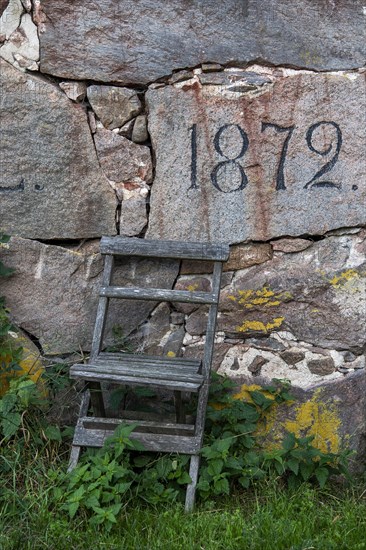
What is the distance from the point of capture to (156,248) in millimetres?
3293

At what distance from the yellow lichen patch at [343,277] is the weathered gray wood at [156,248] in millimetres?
508

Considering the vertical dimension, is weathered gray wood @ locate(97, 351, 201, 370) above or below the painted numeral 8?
below

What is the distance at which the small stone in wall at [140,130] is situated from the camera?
336cm

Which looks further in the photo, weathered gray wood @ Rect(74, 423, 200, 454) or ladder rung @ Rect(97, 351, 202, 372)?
ladder rung @ Rect(97, 351, 202, 372)

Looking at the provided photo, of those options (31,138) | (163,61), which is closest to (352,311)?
(163,61)

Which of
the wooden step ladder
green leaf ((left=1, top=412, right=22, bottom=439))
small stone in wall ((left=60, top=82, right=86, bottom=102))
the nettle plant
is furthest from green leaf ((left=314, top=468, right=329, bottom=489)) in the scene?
small stone in wall ((left=60, top=82, right=86, bottom=102))

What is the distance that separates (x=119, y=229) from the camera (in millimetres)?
3416

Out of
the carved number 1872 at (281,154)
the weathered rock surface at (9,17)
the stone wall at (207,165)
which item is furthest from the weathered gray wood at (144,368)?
the weathered rock surface at (9,17)

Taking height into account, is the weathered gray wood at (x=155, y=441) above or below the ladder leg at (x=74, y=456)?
above

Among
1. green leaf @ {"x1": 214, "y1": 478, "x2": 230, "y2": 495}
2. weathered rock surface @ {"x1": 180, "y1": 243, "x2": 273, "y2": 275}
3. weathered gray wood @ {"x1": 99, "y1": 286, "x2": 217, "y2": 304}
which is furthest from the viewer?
weathered rock surface @ {"x1": 180, "y1": 243, "x2": 273, "y2": 275}

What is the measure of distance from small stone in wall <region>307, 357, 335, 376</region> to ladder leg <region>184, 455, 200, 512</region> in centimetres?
70

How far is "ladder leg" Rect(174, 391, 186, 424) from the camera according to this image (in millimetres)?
3022

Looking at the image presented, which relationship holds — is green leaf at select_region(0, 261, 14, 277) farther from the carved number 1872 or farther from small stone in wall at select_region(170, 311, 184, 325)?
the carved number 1872

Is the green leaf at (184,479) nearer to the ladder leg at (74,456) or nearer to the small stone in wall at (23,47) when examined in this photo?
the ladder leg at (74,456)
